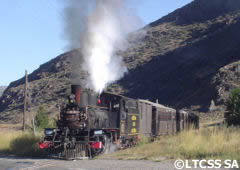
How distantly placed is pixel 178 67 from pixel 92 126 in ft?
207

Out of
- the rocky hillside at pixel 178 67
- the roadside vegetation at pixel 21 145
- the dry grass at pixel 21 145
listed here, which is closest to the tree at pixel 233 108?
the roadside vegetation at pixel 21 145

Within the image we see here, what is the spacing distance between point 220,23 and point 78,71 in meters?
76.1

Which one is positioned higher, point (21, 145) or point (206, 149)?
point (206, 149)

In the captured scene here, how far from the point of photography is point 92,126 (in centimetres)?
1553

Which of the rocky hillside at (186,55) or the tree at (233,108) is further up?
the rocky hillside at (186,55)

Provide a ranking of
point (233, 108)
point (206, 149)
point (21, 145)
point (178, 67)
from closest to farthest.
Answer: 1. point (206, 149)
2. point (21, 145)
3. point (233, 108)
4. point (178, 67)

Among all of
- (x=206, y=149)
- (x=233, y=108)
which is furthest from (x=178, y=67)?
(x=206, y=149)

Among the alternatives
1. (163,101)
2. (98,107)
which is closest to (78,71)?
(98,107)

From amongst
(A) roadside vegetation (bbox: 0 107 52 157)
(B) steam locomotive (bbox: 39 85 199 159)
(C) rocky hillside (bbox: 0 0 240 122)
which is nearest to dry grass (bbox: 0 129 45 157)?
(A) roadside vegetation (bbox: 0 107 52 157)

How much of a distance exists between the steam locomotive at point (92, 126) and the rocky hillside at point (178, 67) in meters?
36.6

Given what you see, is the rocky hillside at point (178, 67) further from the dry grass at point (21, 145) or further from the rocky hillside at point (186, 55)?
the dry grass at point (21, 145)

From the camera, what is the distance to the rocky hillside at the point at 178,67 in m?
60.7

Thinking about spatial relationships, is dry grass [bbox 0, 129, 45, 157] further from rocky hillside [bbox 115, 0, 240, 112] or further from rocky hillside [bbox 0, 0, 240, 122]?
rocky hillside [bbox 115, 0, 240, 112]

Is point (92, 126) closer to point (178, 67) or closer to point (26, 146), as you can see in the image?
point (26, 146)
